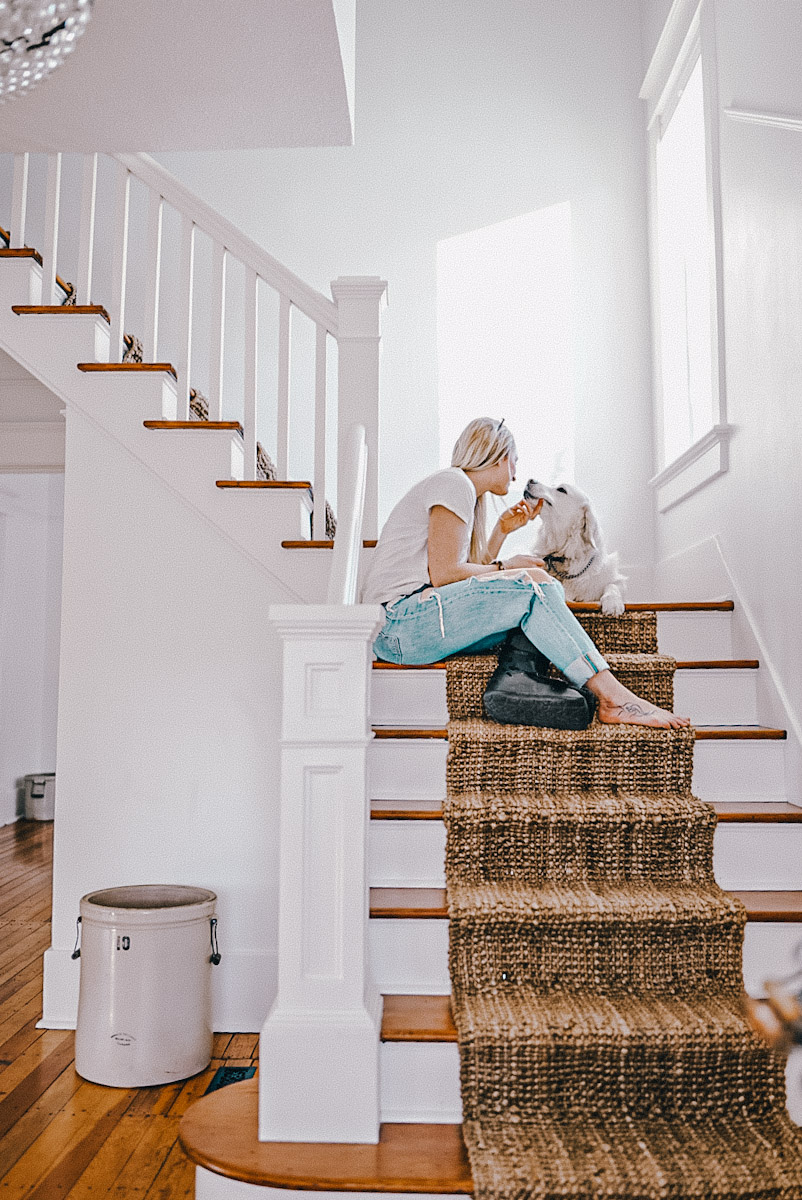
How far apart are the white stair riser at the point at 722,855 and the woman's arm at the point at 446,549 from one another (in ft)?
2.18

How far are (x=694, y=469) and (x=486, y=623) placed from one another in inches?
55.3

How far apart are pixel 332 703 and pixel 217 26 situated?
171 centimetres

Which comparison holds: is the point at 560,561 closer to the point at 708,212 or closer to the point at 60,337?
the point at 708,212

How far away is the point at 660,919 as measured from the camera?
5.63 ft

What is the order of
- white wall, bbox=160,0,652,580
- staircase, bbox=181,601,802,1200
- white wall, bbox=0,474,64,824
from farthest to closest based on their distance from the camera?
1. white wall, bbox=0,474,64,824
2. white wall, bbox=160,0,652,580
3. staircase, bbox=181,601,802,1200

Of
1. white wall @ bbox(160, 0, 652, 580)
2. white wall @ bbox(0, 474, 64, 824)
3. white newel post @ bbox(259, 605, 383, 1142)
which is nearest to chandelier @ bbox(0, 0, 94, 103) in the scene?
white newel post @ bbox(259, 605, 383, 1142)

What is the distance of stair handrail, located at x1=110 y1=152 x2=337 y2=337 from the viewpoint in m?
2.89

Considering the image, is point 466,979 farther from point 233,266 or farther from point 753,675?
point 233,266

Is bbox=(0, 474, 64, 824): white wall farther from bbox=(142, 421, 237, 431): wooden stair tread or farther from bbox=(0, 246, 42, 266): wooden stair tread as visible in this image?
bbox=(142, 421, 237, 431): wooden stair tread

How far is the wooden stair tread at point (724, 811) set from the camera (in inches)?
77.3

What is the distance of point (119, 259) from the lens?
9.27 feet

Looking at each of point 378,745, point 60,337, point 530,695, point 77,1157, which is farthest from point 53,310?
point 77,1157

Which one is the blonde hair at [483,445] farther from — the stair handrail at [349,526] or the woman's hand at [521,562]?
the stair handrail at [349,526]

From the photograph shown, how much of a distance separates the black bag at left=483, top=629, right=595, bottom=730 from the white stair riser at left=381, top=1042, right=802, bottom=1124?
75 centimetres
